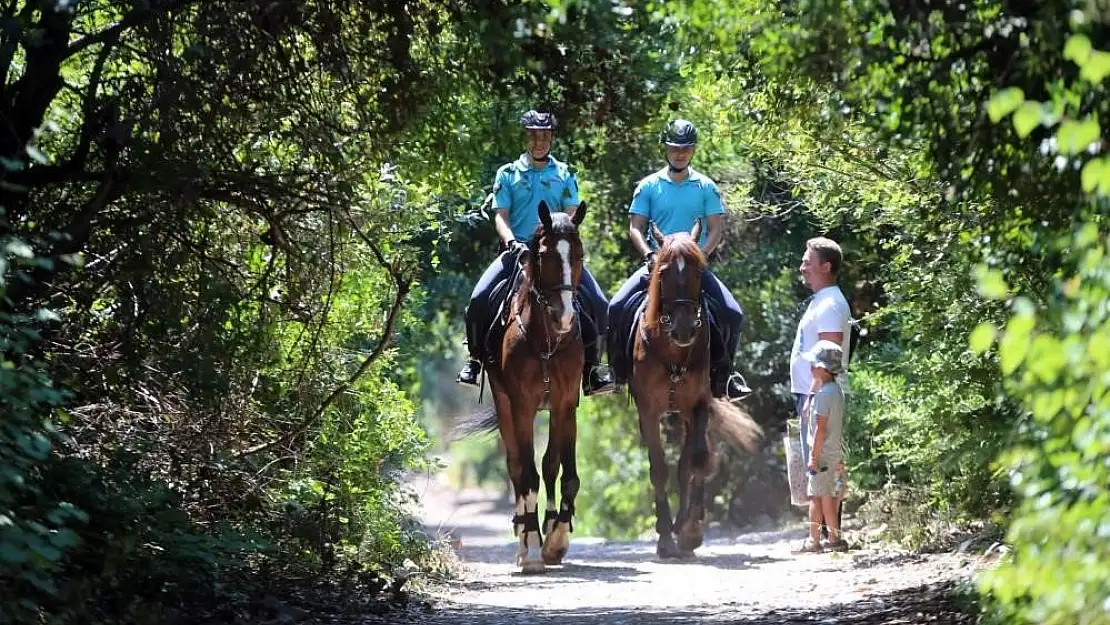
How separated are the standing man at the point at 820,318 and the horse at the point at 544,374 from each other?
6.13 ft

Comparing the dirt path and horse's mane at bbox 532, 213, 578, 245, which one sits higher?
horse's mane at bbox 532, 213, 578, 245

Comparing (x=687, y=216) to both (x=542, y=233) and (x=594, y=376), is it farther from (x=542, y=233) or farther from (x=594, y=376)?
(x=542, y=233)

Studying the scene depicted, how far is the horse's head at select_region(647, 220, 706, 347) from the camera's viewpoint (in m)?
13.7

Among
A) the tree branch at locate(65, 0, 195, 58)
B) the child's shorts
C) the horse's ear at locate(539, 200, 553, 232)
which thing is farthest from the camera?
the child's shorts

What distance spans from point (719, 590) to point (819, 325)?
3321mm

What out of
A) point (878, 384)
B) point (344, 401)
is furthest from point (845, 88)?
point (878, 384)

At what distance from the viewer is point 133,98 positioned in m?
8.95

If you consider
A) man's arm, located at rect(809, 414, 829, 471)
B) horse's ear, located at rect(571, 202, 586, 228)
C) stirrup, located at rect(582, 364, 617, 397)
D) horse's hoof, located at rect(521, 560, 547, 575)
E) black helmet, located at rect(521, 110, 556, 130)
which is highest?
black helmet, located at rect(521, 110, 556, 130)

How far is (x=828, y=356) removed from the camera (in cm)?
1359

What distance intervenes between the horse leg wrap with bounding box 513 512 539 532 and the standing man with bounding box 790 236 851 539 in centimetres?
238

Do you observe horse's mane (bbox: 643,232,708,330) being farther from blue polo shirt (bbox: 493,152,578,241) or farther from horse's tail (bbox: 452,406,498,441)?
horse's tail (bbox: 452,406,498,441)

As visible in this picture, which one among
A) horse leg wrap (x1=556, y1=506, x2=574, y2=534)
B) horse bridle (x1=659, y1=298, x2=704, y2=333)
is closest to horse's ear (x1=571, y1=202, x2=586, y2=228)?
horse bridle (x1=659, y1=298, x2=704, y2=333)

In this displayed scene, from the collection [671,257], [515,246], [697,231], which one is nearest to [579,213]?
[515,246]

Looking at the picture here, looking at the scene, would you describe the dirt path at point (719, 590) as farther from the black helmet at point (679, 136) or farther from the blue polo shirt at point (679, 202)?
the black helmet at point (679, 136)
